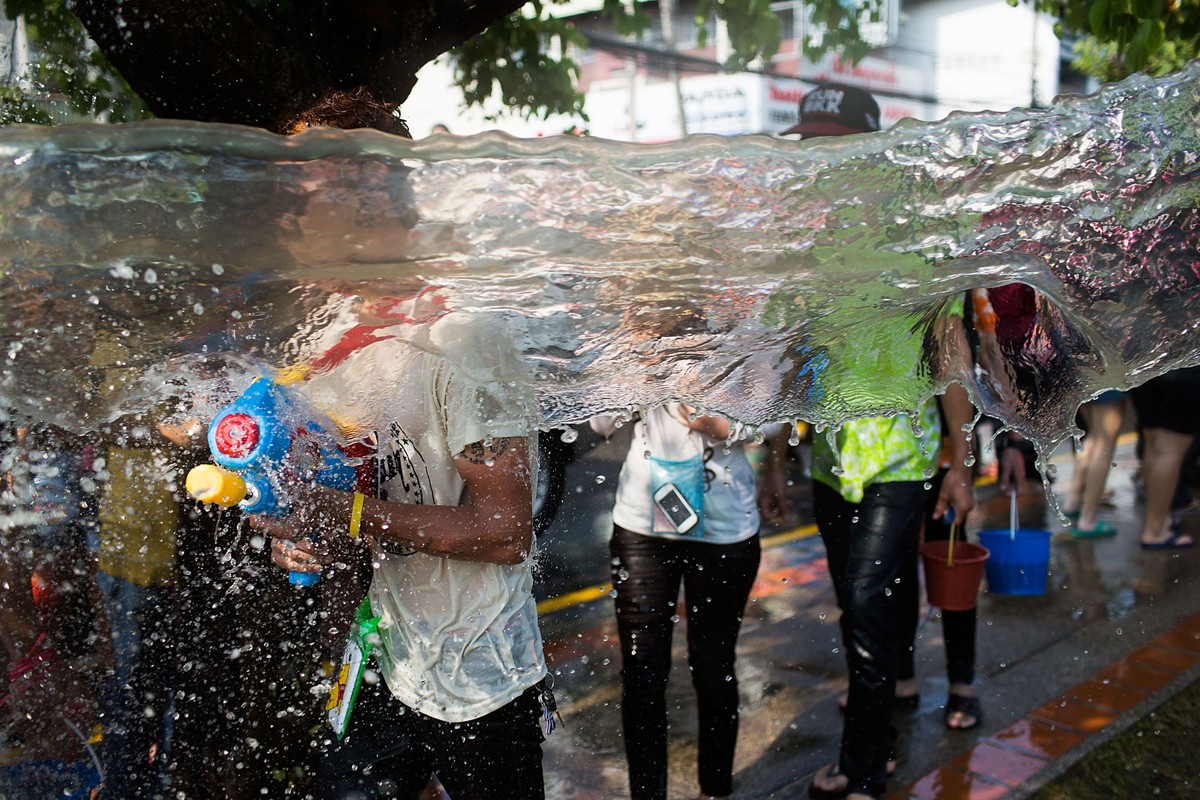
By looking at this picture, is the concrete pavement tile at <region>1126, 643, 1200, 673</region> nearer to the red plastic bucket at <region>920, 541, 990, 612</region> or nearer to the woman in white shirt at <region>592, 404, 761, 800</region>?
the red plastic bucket at <region>920, 541, 990, 612</region>

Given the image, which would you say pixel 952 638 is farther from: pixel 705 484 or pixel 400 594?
pixel 400 594

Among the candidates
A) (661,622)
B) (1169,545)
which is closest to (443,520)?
(661,622)

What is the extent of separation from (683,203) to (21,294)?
1085mm

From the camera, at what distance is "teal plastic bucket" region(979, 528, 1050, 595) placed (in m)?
4.65

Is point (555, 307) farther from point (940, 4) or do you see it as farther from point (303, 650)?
point (940, 4)

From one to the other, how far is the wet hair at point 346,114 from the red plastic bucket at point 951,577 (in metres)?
2.74

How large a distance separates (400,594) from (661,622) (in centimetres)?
117

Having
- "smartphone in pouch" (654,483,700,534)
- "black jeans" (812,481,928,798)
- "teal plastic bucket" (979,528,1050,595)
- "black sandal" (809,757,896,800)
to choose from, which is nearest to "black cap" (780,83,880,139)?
"black jeans" (812,481,928,798)

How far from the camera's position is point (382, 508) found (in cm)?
203

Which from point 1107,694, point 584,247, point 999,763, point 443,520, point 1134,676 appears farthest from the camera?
point 1134,676

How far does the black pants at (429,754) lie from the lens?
2.14 meters

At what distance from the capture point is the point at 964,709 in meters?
4.01

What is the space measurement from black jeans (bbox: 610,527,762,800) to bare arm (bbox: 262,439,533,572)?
114 cm

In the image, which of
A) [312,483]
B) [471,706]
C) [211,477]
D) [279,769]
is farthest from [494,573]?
[279,769]
